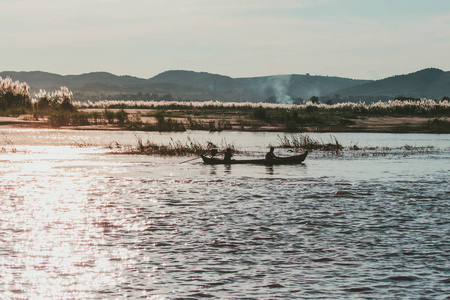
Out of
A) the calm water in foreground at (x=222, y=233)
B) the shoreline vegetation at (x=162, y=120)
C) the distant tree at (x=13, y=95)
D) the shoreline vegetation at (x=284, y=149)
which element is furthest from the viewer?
the distant tree at (x=13, y=95)

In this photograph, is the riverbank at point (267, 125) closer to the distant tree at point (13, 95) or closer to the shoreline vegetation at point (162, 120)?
the shoreline vegetation at point (162, 120)

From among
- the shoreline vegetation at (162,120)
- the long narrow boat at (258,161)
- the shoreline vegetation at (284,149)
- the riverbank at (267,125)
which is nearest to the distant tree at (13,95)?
the shoreline vegetation at (162,120)

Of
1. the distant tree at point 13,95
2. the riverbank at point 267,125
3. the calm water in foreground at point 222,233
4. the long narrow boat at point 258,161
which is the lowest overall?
the calm water in foreground at point 222,233

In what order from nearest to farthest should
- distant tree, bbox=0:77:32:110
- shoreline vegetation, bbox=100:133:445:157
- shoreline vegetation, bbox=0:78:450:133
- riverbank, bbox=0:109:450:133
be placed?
shoreline vegetation, bbox=100:133:445:157 → riverbank, bbox=0:109:450:133 → shoreline vegetation, bbox=0:78:450:133 → distant tree, bbox=0:77:32:110

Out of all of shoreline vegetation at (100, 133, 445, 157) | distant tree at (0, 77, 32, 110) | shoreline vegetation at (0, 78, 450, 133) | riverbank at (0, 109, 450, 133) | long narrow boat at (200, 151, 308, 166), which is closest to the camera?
long narrow boat at (200, 151, 308, 166)

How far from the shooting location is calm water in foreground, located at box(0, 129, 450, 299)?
10.8 meters

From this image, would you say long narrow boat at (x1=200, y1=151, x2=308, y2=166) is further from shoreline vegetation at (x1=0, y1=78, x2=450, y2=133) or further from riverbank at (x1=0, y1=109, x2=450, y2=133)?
riverbank at (x1=0, y1=109, x2=450, y2=133)

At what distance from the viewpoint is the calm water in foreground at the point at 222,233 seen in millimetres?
10812

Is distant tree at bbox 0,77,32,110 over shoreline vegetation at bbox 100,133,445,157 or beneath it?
over

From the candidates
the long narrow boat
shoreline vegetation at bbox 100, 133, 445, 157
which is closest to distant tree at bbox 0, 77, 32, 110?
shoreline vegetation at bbox 100, 133, 445, 157

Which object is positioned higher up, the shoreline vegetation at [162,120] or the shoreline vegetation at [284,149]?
the shoreline vegetation at [162,120]

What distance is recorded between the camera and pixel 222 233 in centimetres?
1497

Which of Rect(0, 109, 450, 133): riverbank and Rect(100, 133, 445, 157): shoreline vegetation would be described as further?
Rect(0, 109, 450, 133): riverbank

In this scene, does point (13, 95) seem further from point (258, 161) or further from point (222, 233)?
point (222, 233)
